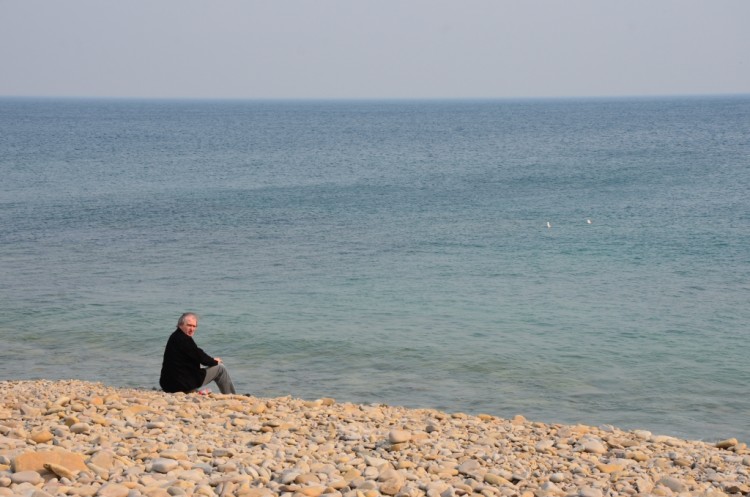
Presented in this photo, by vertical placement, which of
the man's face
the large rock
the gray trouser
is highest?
the man's face

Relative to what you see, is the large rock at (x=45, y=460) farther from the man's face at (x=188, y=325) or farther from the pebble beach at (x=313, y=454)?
the man's face at (x=188, y=325)

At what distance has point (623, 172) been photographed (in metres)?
62.9

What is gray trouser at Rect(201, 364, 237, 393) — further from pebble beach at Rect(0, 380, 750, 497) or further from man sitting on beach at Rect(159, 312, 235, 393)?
pebble beach at Rect(0, 380, 750, 497)

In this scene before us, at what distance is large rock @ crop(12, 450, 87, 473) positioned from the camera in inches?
359

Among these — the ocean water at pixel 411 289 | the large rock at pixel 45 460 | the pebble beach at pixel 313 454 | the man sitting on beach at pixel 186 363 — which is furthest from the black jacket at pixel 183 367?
the large rock at pixel 45 460

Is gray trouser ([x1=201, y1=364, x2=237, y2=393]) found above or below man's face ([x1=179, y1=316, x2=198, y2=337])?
below

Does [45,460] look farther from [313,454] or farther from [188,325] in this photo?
[188,325]

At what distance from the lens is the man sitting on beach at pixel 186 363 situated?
14055mm

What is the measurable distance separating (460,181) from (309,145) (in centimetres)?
4196

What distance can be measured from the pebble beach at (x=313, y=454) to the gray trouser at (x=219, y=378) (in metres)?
0.57

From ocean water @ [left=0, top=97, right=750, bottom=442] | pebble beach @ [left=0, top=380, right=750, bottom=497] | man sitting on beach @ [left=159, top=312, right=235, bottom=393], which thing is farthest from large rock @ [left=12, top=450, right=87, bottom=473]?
ocean water @ [left=0, top=97, right=750, bottom=442]

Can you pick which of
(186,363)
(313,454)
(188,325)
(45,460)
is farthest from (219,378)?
(45,460)

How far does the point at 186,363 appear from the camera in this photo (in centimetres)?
1429

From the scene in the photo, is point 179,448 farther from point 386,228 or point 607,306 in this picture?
point 386,228
